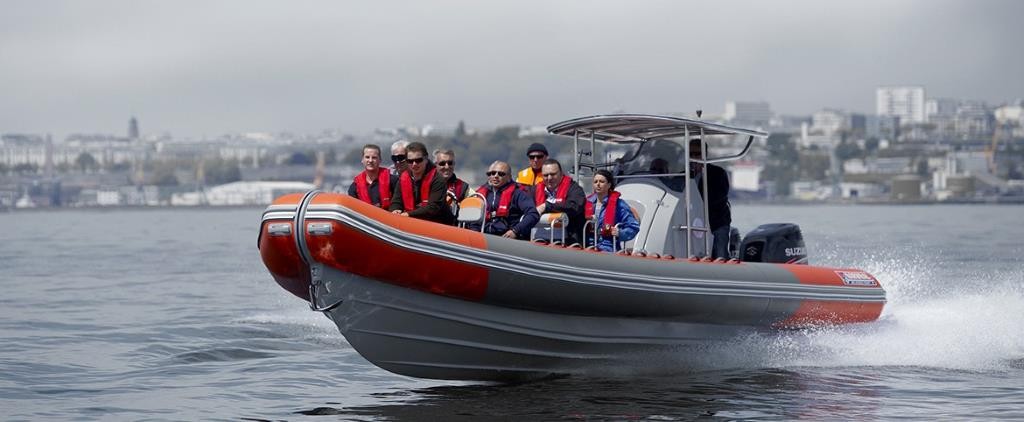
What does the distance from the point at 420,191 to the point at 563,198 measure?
1.20 m

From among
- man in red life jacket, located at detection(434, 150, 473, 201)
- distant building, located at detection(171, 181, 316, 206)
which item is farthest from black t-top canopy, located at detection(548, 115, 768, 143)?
distant building, located at detection(171, 181, 316, 206)

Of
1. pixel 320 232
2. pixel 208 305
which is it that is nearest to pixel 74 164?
pixel 208 305

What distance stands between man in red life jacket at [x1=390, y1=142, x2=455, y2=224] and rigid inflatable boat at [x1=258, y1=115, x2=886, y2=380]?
0.84 feet

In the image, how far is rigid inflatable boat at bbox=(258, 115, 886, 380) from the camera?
390 inches

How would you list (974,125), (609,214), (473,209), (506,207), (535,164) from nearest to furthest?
(473,209) → (506,207) → (609,214) → (535,164) → (974,125)

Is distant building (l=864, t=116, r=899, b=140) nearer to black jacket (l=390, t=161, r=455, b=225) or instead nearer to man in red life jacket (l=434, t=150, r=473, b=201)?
man in red life jacket (l=434, t=150, r=473, b=201)

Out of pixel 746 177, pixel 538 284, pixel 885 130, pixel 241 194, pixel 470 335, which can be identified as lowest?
pixel 241 194

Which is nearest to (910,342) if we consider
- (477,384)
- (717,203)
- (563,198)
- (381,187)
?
(717,203)

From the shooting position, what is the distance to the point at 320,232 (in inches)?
382

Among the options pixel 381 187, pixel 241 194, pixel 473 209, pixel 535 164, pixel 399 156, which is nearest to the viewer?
pixel 473 209

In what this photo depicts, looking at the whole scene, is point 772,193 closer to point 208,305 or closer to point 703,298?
point 208,305

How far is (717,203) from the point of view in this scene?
12.4 metres

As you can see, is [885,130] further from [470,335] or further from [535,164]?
[470,335]

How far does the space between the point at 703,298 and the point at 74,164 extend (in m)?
173
